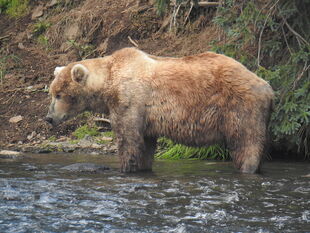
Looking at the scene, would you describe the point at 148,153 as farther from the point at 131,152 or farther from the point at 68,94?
the point at 68,94

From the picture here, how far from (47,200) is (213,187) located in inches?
74.3

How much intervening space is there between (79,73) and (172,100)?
1308 millimetres

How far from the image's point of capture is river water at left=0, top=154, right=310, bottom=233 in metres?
5.14

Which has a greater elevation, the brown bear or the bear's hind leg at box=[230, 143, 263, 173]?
the brown bear

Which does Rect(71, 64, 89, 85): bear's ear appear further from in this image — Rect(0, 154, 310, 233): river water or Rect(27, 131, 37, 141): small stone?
Rect(27, 131, 37, 141): small stone

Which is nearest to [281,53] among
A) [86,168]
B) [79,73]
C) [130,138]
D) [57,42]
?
[130,138]

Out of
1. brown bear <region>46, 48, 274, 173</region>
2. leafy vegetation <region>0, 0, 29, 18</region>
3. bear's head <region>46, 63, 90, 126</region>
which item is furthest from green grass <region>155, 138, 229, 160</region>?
leafy vegetation <region>0, 0, 29, 18</region>

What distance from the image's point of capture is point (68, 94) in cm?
840

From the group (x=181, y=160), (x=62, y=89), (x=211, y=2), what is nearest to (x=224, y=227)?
(x=62, y=89)

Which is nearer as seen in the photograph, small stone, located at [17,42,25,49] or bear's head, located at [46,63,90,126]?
bear's head, located at [46,63,90,126]

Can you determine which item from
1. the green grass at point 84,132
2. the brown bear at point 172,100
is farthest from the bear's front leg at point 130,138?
the green grass at point 84,132

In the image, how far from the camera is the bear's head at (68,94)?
27.2ft

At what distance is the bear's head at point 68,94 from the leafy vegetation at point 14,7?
7.44 m

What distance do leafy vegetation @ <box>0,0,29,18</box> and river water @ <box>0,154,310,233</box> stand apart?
305 inches
